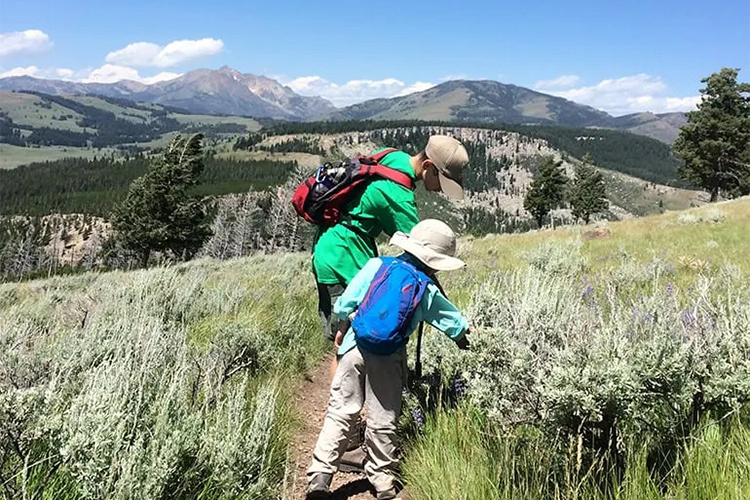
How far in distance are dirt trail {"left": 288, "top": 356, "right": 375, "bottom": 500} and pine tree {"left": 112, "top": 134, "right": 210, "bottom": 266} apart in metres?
36.2

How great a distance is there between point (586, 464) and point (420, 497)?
94cm

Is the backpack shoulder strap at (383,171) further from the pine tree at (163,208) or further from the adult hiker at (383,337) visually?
the pine tree at (163,208)

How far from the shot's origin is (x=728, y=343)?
2471 millimetres

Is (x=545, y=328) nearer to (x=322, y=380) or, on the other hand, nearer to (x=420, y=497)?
(x=420, y=497)

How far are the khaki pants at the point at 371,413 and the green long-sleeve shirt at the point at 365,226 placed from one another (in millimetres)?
628

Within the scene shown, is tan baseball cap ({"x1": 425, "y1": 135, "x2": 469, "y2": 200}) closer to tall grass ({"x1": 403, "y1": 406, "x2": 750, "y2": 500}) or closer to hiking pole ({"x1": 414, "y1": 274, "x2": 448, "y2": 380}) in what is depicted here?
hiking pole ({"x1": 414, "y1": 274, "x2": 448, "y2": 380})

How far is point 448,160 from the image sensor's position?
2.97 meters

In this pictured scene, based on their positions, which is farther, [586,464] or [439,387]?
[439,387]

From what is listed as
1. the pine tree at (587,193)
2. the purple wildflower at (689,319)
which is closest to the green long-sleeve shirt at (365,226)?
the purple wildflower at (689,319)

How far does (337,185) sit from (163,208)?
3900 centimetres

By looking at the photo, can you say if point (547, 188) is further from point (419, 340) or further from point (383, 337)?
point (383, 337)

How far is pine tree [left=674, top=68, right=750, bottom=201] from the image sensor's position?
35.1 meters

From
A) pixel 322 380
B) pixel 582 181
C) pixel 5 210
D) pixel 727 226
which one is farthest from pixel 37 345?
pixel 5 210

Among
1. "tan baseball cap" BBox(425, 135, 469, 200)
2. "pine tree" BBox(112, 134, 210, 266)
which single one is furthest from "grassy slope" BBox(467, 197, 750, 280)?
"pine tree" BBox(112, 134, 210, 266)
